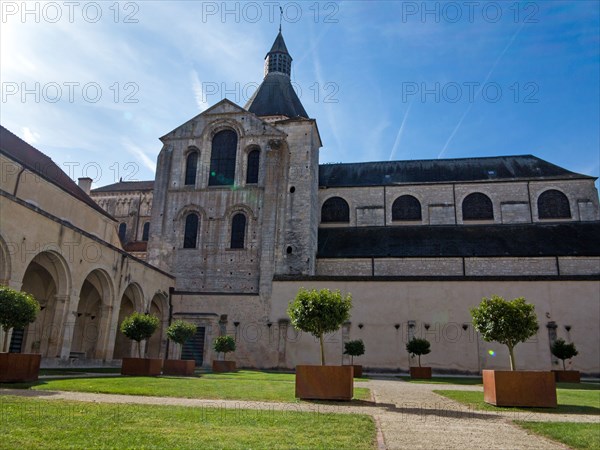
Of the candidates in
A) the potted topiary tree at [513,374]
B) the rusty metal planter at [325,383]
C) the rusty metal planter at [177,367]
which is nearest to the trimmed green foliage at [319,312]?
the rusty metal planter at [325,383]

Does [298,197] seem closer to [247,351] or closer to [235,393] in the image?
[247,351]

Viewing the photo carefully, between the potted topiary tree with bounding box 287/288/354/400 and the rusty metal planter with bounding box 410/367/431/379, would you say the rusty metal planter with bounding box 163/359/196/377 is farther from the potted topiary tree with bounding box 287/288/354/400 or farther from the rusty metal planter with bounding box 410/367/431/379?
the rusty metal planter with bounding box 410/367/431/379

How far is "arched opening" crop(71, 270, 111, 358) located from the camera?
944 inches

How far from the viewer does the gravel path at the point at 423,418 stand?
6.53 m

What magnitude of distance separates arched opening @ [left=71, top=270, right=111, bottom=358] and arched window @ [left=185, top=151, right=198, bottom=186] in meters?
10.6

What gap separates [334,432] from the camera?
671 centimetres

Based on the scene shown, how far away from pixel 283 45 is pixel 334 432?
133 feet

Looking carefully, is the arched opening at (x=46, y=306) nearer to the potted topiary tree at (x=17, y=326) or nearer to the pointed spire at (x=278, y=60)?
the potted topiary tree at (x=17, y=326)

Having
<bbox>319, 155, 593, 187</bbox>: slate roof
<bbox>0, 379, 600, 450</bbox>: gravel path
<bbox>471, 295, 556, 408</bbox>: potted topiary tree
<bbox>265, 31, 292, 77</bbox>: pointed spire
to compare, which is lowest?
<bbox>0, 379, 600, 450</bbox>: gravel path

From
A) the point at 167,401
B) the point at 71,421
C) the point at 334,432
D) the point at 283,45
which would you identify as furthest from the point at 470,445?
the point at 283,45

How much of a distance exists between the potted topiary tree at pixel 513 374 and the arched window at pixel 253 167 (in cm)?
2270

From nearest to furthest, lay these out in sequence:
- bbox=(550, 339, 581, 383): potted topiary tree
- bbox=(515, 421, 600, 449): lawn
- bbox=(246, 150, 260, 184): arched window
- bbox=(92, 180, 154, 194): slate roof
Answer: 1. bbox=(515, 421, 600, 449): lawn
2. bbox=(550, 339, 581, 383): potted topiary tree
3. bbox=(246, 150, 260, 184): arched window
4. bbox=(92, 180, 154, 194): slate roof

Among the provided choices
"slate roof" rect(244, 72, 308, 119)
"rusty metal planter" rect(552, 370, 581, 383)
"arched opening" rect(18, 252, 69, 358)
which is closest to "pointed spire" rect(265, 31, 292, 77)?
"slate roof" rect(244, 72, 308, 119)

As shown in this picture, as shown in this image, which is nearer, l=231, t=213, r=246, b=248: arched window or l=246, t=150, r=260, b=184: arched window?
l=231, t=213, r=246, b=248: arched window
